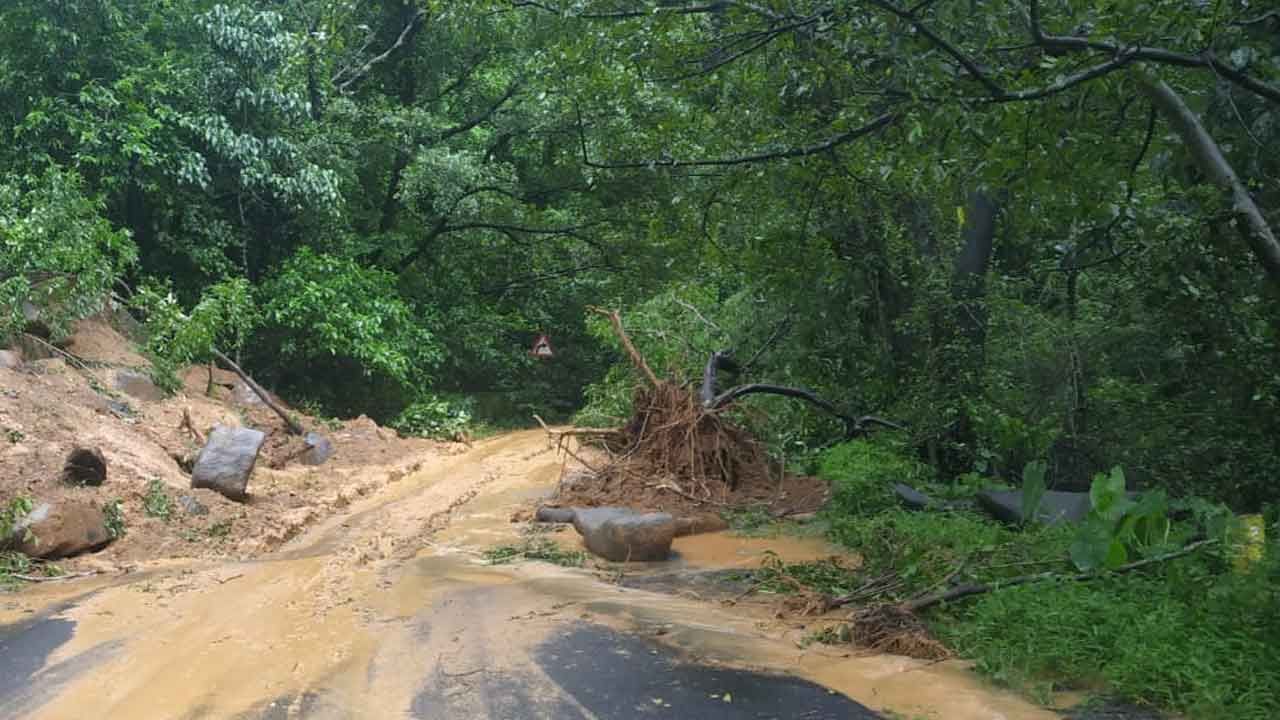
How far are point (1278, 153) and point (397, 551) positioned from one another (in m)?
7.15

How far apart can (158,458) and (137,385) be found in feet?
9.35

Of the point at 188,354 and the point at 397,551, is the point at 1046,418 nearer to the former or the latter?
the point at 397,551

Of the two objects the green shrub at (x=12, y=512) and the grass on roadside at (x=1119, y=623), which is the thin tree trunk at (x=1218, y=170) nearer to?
the grass on roadside at (x=1119, y=623)

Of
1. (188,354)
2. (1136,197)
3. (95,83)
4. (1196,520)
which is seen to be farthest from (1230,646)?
(95,83)

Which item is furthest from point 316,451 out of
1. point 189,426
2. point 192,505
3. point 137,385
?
point 192,505

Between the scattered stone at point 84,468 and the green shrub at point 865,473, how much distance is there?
6443mm

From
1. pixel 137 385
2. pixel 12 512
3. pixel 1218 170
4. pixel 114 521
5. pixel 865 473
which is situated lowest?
pixel 865 473

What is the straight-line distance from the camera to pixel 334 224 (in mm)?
19750

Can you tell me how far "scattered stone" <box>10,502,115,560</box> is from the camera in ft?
26.0

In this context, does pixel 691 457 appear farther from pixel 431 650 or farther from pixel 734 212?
pixel 431 650

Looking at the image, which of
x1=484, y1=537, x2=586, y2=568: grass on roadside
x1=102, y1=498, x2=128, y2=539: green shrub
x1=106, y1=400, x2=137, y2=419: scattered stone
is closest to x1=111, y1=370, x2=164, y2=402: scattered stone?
x1=106, y1=400, x2=137, y2=419: scattered stone

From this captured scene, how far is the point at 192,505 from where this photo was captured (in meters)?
9.83

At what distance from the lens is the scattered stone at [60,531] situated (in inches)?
311

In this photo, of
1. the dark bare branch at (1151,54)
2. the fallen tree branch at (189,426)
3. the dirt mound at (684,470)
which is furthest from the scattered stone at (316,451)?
the dark bare branch at (1151,54)
